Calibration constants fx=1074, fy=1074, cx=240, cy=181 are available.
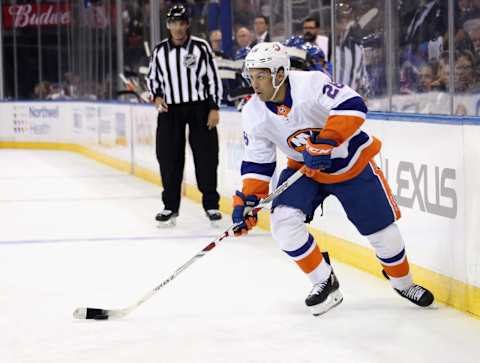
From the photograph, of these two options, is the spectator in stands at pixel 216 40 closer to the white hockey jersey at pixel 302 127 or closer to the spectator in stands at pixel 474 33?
the spectator in stands at pixel 474 33

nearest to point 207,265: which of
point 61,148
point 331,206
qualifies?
point 331,206

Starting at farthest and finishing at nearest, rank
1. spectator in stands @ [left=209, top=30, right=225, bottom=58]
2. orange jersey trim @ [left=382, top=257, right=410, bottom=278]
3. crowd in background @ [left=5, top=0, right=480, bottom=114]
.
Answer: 1. spectator in stands @ [left=209, top=30, right=225, bottom=58]
2. crowd in background @ [left=5, top=0, right=480, bottom=114]
3. orange jersey trim @ [left=382, top=257, right=410, bottom=278]

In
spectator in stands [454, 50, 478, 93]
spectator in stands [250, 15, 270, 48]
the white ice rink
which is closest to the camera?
the white ice rink

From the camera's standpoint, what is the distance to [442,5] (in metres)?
4.88

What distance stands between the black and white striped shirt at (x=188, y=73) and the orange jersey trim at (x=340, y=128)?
2.83m

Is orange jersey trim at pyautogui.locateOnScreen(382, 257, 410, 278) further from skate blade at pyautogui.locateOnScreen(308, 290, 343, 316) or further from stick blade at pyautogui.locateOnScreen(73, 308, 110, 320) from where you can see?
stick blade at pyautogui.locateOnScreen(73, 308, 110, 320)

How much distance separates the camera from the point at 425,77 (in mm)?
5059

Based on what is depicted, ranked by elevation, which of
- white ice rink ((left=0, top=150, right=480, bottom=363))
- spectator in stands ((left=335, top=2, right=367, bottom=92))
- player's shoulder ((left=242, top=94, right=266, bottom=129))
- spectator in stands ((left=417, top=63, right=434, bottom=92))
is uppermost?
spectator in stands ((left=335, top=2, right=367, bottom=92))

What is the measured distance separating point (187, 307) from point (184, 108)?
103 inches

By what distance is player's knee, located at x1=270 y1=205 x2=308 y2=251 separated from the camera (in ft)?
11.6

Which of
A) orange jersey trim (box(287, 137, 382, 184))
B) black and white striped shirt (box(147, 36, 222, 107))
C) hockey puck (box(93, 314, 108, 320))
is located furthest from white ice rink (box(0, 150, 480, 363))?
black and white striped shirt (box(147, 36, 222, 107))

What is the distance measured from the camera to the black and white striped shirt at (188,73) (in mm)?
6176

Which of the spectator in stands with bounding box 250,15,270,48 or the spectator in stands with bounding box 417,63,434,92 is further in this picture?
the spectator in stands with bounding box 250,15,270,48

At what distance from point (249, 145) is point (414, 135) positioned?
30.6 inches
